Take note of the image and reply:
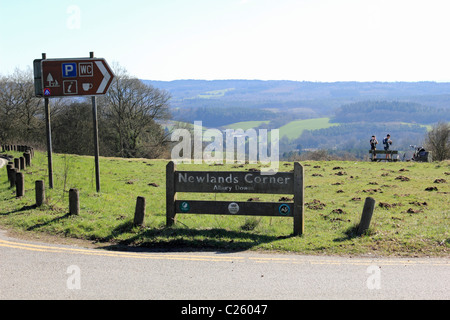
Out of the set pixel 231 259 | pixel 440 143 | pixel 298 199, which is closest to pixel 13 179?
pixel 231 259

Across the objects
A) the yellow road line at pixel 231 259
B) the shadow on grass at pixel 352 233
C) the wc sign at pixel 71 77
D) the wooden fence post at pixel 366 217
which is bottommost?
the yellow road line at pixel 231 259

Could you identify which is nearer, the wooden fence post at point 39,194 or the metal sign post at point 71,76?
the wooden fence post at point 39,194

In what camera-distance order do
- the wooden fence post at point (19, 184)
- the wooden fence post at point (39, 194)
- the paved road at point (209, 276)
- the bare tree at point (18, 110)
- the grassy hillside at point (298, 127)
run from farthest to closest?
the grassy hillside at point (298, 127) < the bare tree at point (18, 110) < the wooden fence post at point (19, 184) < the wooden fence post at point (39, 194) < the paved road at point (209, 276)

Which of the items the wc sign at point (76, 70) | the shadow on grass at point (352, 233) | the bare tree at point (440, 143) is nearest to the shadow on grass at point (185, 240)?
the shadow on grass at point (352, 233)

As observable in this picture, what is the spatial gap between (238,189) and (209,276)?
3340 mm

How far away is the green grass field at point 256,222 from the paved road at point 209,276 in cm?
71

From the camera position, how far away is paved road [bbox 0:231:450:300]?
20.1ft

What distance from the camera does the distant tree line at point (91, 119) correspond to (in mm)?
55719

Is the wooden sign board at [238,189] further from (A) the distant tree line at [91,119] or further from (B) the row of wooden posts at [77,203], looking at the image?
(A) the distant tree line at [91,119]

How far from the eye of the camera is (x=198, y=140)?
6022cm

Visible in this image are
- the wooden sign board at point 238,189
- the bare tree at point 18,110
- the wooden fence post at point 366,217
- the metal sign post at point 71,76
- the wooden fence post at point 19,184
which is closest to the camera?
the wooden fence post at point 366,217
